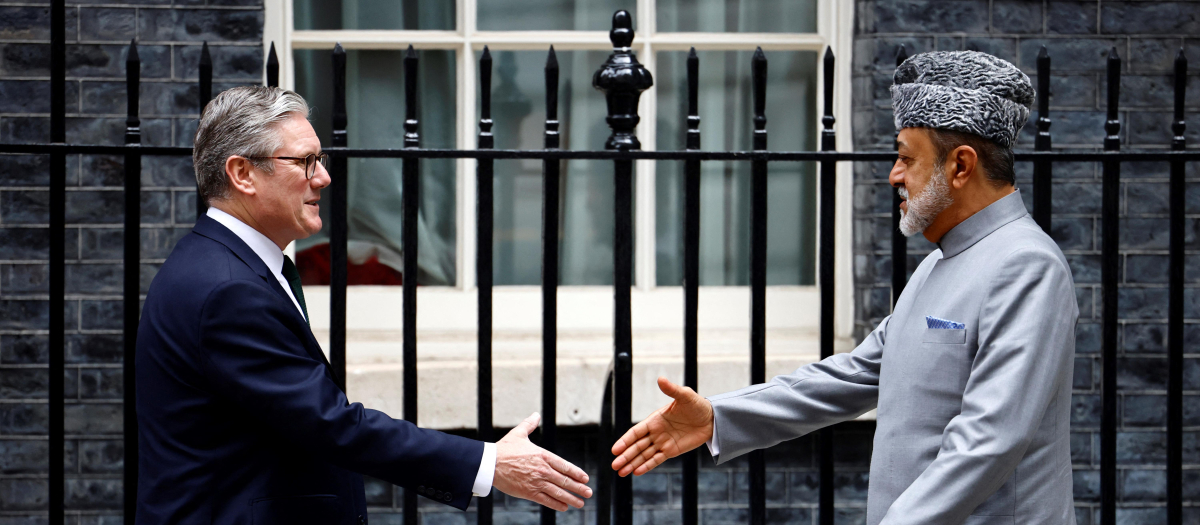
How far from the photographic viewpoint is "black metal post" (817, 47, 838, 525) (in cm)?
262

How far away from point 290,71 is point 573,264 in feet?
4.48

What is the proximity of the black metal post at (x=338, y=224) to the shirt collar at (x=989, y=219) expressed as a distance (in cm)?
147

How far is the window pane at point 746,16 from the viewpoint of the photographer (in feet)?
13.7

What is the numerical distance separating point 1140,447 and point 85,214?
4159mm

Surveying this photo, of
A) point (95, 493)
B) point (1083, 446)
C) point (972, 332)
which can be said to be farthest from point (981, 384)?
point (95, 493)

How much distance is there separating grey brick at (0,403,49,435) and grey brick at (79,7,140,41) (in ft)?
4.53

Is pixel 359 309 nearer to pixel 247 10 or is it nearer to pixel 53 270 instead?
pixel 247 10

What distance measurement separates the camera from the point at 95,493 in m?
3.78

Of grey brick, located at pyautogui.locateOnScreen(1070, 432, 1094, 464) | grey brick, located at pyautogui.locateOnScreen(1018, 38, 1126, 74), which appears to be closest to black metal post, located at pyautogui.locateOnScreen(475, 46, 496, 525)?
grey brick, located at pyautogui.locateOnScreen(1018, 38, 1126, 74)

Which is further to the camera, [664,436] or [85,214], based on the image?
[85,214]

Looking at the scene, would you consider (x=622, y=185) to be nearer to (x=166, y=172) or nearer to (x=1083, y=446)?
(x=166, y=172)

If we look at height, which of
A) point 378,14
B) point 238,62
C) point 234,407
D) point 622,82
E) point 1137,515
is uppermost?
point 378,14

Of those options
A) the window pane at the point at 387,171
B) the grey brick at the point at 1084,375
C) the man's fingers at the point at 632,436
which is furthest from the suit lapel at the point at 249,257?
the grey brick at the point at 1084,375

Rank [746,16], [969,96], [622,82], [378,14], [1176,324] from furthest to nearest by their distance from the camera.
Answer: [746,16], [378,14], [1176,324], [622,82], [969,96]
